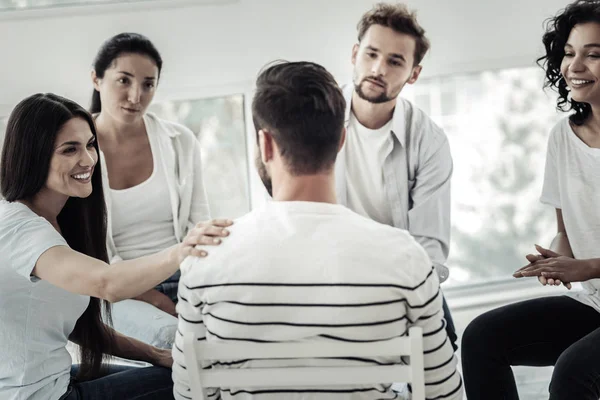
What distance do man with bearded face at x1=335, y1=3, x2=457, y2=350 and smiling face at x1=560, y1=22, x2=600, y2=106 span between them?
0.39 metres

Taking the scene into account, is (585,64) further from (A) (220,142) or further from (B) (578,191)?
(A) (220,142)

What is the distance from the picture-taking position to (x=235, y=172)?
2930mm

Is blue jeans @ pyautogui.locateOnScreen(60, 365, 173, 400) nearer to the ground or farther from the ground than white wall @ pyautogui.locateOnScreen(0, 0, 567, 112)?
nearer to the ground

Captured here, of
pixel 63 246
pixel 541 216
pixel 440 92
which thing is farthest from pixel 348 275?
pixel 541 216

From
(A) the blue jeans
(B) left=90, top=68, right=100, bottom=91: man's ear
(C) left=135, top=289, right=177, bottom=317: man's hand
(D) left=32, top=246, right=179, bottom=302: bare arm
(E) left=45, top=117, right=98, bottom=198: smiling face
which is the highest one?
(B) left=90, top=68, right=100, bottom=91: man's ear

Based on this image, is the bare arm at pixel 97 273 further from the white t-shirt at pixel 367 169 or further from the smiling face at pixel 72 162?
the white t-shirt at pixel 367 169

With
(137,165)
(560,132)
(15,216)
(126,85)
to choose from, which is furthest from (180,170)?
(560,132)

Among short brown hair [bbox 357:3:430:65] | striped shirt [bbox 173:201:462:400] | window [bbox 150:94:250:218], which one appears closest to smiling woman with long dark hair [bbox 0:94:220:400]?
striped shirt [bbox 173:201:462:400]

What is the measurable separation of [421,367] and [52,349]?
79 cm

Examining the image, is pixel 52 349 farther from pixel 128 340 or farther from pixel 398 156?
pixel 398 156

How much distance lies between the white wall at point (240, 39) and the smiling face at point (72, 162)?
893 millimetres

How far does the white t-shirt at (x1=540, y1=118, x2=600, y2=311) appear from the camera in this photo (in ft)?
6.44

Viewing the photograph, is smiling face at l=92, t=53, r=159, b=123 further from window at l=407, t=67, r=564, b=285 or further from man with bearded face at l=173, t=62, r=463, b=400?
window at l=407, t=67, r=564, b=285

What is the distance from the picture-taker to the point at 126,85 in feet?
7.54
